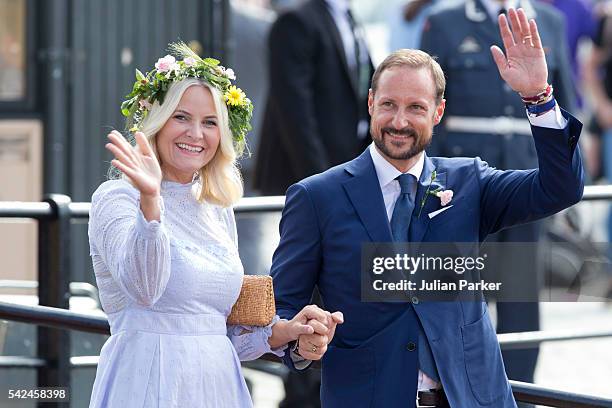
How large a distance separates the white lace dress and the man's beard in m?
0.59

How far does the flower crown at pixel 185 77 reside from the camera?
443 centimetres

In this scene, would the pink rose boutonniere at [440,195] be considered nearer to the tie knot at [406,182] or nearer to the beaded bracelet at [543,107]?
the tie knot at [406,182]

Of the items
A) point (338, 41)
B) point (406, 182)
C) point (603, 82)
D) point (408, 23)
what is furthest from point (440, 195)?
point (603, 82)

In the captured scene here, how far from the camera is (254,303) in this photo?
439 cm

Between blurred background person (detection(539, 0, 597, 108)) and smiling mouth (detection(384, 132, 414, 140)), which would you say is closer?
smiling mouth (detection(384, 132, 414, 140))

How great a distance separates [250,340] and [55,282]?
1699 millimetres

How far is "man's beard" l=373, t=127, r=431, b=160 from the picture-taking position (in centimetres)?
457

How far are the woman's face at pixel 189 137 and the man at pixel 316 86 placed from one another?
4.08 metres

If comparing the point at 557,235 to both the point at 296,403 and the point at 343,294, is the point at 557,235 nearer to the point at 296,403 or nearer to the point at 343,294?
the point at 296,403

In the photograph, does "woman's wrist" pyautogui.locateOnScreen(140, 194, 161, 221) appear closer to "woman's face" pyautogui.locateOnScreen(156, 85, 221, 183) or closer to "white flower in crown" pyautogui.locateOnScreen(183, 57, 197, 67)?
"woman's face" pyautogui.locateOnScreen(156, 85, 221, 183)

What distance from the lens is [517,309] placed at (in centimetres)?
737

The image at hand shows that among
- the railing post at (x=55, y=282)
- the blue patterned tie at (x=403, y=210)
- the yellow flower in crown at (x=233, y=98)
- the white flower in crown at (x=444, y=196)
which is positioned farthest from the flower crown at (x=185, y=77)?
the railing post at (x=55, y=282)

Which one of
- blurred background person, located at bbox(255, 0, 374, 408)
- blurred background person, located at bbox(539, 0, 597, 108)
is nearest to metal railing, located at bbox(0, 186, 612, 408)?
blurred background person, located at bbox(255, 0, 374, 408)

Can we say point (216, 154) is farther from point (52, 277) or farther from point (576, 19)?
point (576, 19)
